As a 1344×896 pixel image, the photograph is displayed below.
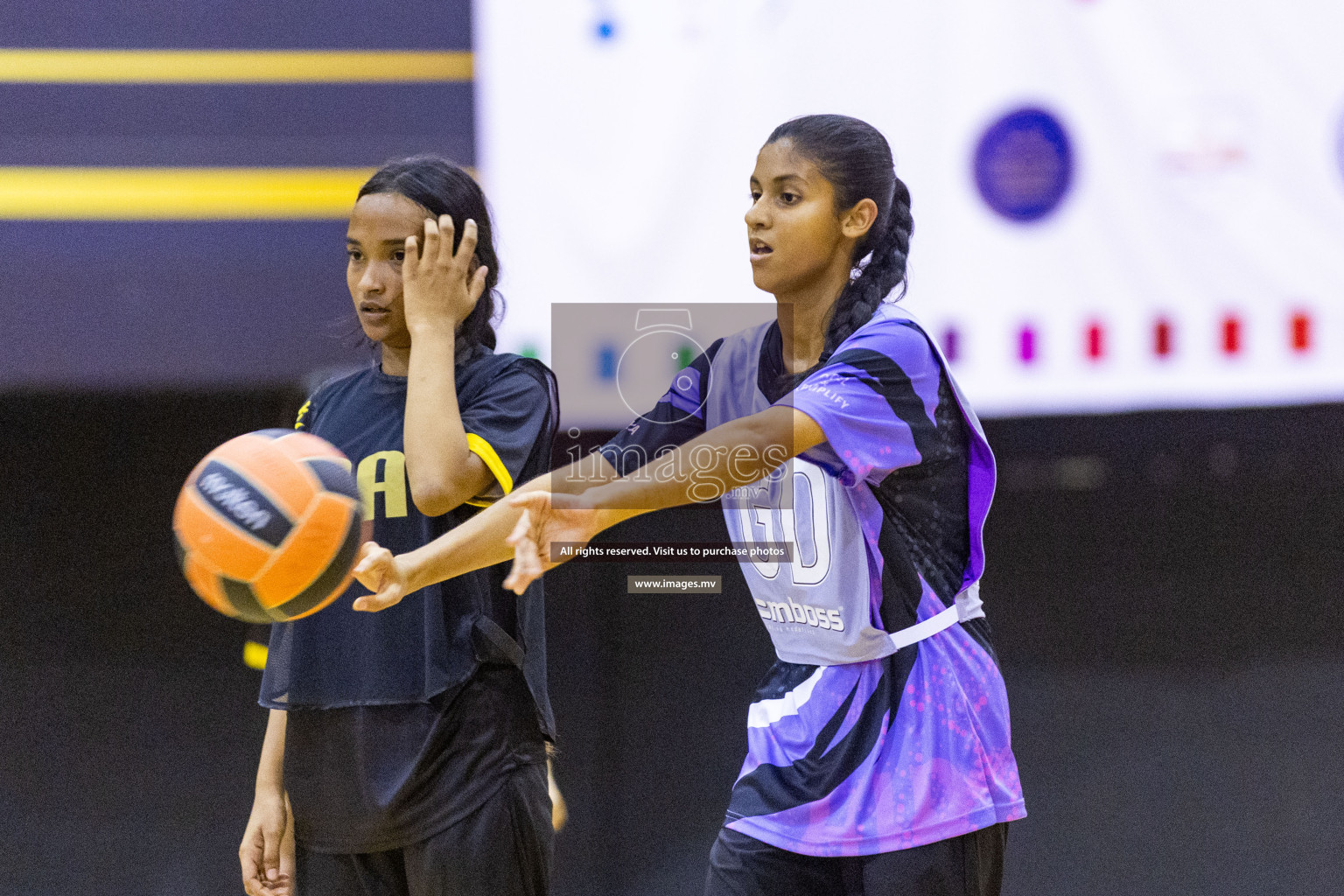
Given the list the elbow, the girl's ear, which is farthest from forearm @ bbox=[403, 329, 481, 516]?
the girl's ear

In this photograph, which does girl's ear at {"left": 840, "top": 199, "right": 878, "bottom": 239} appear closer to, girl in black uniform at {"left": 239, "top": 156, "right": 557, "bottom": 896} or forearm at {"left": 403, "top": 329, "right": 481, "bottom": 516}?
girl in black uniform at {"left": 239, "top": 156, "right": 557, "bottom": 896}

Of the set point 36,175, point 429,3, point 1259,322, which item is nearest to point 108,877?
point 36,175

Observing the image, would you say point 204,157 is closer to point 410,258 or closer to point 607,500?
point 410,258

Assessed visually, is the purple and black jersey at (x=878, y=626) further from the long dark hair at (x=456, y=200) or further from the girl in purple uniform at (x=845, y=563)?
the long dark hair at (x=456, y=200)

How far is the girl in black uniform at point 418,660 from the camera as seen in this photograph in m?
1.65

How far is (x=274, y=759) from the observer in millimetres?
1805

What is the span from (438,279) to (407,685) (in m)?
0.60

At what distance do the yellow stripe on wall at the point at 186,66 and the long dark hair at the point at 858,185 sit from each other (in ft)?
4.93

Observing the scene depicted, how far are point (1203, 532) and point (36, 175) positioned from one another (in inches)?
122

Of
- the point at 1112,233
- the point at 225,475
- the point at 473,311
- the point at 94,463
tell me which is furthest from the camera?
the point at 94,463

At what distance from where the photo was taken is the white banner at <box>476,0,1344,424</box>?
2.74 metres

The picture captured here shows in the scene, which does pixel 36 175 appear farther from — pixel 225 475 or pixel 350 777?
pixel 350 777

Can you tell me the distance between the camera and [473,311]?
1.88 meters

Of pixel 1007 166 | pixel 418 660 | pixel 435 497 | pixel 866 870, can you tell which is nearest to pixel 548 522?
pixel 435 497
